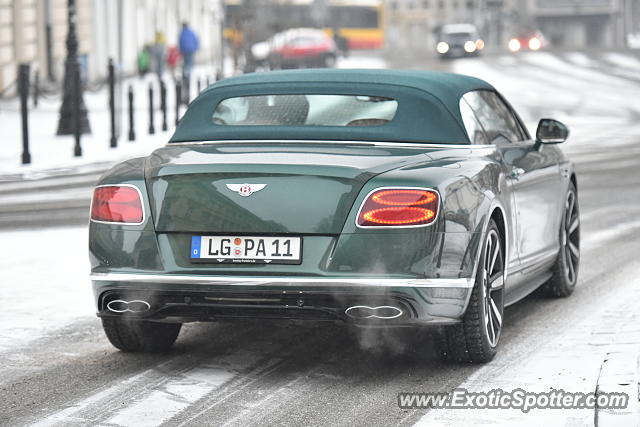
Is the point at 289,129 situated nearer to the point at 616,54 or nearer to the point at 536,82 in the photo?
the point at 536,82

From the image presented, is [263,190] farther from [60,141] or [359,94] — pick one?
[60,141]

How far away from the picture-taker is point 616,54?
219 ft

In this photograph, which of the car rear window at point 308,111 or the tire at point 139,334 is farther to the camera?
the car rear window at point 308,111

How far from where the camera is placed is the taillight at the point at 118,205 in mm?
6465

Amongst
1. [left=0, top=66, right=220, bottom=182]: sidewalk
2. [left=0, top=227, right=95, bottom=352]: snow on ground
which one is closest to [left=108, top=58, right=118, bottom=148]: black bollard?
[left=0, top=66, right=220, bottom=182]: sidewalk

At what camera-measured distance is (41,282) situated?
30.6 ft

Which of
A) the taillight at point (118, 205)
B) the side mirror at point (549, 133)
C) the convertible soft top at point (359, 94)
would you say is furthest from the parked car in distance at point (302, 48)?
the taillight at point (118, 205)

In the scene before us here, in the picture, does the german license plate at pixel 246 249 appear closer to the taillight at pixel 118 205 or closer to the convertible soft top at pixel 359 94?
the taillight at pixel 118 205

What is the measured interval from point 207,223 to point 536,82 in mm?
40945

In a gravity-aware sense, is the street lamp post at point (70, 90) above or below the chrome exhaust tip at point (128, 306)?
below

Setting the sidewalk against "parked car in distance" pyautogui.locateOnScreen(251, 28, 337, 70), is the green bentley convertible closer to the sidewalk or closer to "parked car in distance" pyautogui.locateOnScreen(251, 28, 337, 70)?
the sidewalk

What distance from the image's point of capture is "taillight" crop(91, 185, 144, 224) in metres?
6.46

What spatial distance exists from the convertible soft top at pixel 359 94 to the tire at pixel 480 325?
62 cm

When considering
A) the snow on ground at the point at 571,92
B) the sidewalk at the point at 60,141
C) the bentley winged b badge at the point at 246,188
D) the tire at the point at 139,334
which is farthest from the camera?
the snow on ground at the point at 571,92
